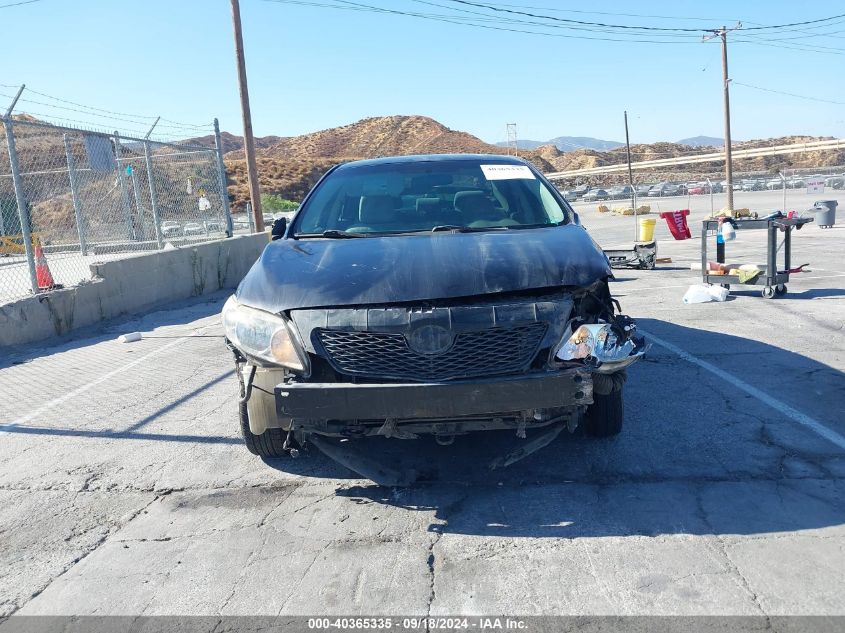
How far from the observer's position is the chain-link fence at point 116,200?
1435cm

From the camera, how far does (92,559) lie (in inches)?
129

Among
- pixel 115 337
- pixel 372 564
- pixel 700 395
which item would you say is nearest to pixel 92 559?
pixel 372 564

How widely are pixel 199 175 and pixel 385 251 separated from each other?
47.2ft

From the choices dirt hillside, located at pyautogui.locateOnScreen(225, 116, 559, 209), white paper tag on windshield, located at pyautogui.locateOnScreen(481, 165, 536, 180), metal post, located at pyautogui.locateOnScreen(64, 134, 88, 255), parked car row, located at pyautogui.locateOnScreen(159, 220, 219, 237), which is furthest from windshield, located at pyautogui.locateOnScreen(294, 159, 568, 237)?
dirt hillside, located at pyautogui.locateOnScreen(225, 116, 559, 209)

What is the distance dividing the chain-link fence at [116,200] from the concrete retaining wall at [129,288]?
1.72 m

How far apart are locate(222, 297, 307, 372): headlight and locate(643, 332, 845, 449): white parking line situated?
10.4 ft

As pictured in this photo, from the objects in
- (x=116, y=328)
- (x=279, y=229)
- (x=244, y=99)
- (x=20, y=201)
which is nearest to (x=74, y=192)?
(x=20, y=201)

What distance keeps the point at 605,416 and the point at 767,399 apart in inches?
64.4

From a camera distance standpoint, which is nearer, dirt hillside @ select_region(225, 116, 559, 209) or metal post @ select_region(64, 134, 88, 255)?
metal post @ select_region(64, 134, 88, 255)

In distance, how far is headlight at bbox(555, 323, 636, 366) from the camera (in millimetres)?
3355

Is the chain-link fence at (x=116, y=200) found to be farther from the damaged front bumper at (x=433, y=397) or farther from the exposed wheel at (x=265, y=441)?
the damaged front bumper at (x=433, y=397)

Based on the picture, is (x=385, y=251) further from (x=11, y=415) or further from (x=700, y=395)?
(x=11, y=415)

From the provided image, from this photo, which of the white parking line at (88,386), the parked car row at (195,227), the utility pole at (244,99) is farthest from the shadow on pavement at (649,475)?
the utility pole at (244,99)

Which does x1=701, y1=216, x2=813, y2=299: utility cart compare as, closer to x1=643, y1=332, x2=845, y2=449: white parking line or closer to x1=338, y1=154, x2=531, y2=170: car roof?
x1=643, y1=332, x2=845, y2=449: white parking line
